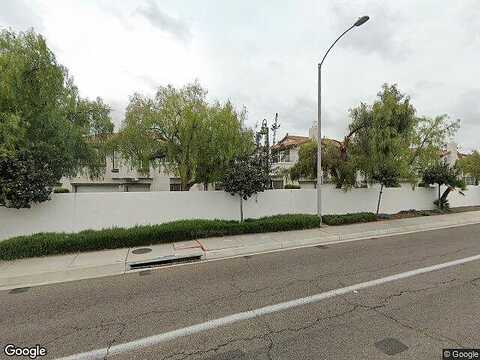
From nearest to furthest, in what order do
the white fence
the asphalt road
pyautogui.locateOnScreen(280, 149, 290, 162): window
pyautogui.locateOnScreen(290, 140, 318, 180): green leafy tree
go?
the asphalt road < the white fence < pyautogui.locateOnScreen(290, 140, 318, 180): green leafy tree < pyautogui.locateOnScreen(280, 149, 290, 162): window

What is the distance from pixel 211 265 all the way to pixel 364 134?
37.5 ft

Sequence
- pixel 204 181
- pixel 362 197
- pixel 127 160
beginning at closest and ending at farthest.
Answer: pixel 204 181, pixel 127 160, pixel 362 197

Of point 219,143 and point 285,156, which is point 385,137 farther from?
point 285,156

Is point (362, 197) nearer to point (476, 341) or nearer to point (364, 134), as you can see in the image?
point (364, 134)

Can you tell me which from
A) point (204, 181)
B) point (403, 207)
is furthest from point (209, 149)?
point (403, 207)

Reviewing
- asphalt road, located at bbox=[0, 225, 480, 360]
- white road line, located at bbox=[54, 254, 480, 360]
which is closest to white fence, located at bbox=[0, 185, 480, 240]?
asphalt road, located at bbox=[0, 225, 480, 360]

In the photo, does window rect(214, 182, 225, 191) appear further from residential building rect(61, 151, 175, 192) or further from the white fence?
residential building rect(61, 151, 175, 192)

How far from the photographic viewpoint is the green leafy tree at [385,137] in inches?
553

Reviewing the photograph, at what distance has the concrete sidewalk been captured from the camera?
6.66 meters

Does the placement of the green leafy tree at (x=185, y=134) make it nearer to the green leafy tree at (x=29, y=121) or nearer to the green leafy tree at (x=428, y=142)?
the green leafy tree at (x=29, y=121)

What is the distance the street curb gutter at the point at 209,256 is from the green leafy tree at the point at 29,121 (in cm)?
316

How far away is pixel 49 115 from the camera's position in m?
9.98

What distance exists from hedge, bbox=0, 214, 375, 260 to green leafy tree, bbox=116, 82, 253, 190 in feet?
10.2

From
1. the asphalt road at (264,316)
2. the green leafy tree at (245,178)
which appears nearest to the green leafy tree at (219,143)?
the green leafy tree at (245,178)
